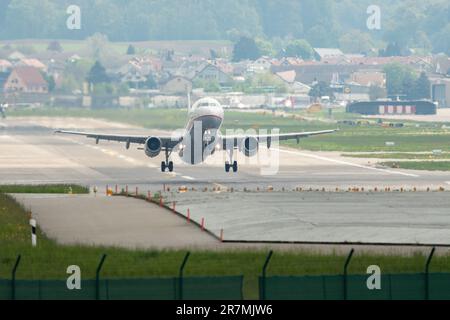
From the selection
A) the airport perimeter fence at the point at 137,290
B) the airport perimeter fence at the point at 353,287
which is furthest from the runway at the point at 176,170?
the airport perimeter fence at the point at 137,290

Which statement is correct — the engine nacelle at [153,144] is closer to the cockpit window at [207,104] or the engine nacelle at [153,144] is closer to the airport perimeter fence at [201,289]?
the cockpit window at [207,104]

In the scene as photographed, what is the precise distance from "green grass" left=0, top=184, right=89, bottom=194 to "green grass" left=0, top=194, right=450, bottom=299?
85.7 ft

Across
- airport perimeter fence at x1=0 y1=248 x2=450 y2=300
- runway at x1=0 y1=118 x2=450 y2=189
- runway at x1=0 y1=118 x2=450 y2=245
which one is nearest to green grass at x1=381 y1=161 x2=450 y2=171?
runway at x1=0 y1=118 x2=450 y2=189

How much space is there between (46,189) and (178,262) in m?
35.3

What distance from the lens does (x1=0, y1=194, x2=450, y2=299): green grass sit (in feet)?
143

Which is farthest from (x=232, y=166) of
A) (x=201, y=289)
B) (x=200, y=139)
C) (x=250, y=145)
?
(x=201, y=289)

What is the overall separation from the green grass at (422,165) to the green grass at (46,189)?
31.8 m

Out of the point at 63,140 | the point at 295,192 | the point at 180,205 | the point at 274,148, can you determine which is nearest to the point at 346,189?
the point at 295,192

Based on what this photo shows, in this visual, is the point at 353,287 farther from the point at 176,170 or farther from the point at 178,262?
the point at 176,170

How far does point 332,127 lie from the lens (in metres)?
176

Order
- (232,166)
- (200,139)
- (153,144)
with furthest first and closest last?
(232,166), (153,144), (200,139)

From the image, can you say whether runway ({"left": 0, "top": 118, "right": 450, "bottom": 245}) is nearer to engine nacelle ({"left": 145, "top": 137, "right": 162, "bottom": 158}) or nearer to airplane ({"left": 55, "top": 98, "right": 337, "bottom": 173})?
airplane ({"left": 55, "top": 98, "right": 337, "bottom": 173})
